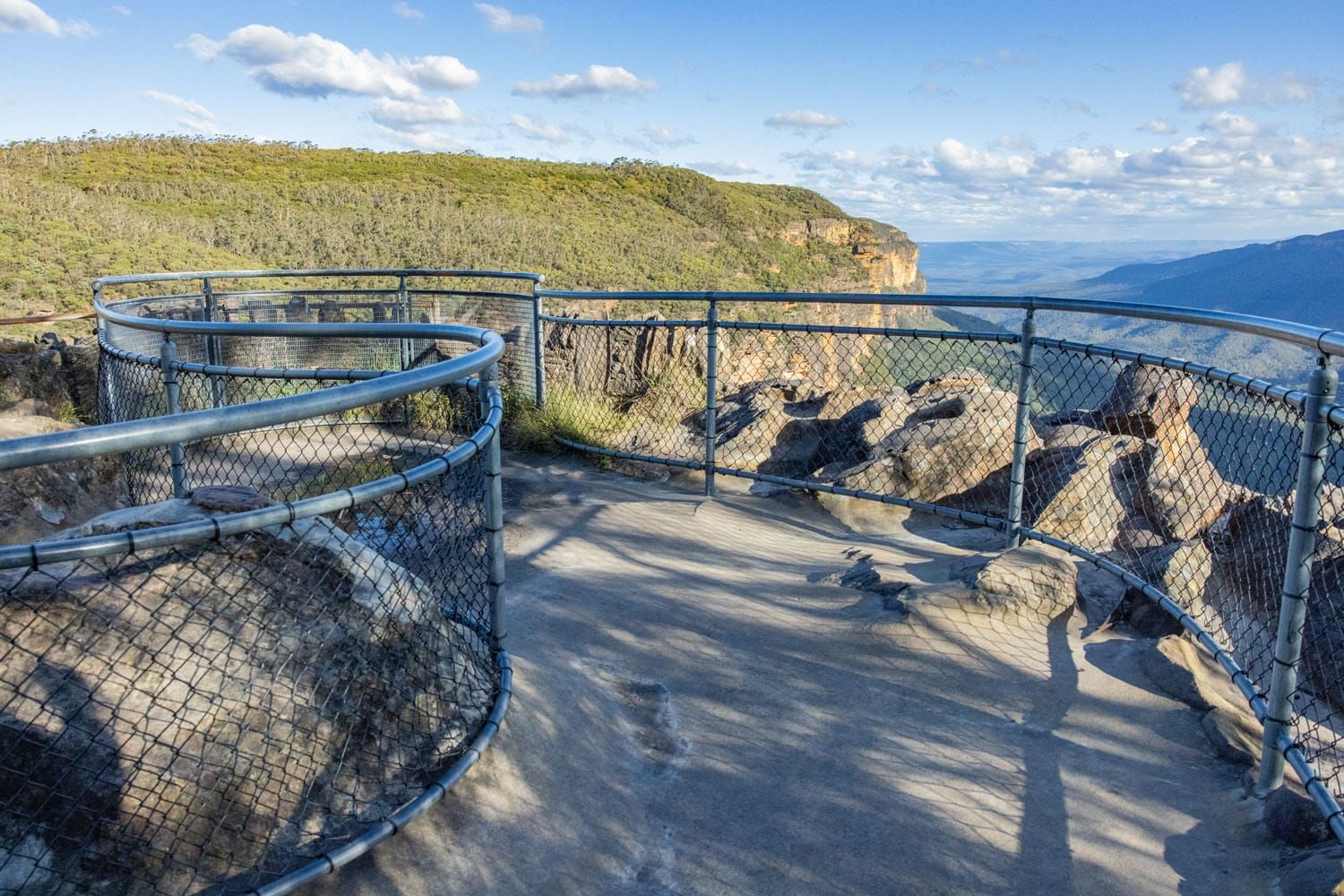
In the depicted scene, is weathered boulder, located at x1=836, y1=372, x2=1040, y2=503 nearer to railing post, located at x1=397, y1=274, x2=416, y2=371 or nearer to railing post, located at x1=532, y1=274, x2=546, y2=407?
railing post, located at x1=532, y1=274, x2=546, y2=407

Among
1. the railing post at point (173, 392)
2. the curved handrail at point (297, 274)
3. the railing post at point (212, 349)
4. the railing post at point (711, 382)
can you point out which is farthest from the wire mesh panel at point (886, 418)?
the railing post at point (212, 349)

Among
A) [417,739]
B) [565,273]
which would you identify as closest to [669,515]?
[417,739]

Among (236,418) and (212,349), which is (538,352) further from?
(236,418)

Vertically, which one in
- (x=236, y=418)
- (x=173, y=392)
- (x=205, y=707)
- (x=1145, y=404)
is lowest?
(x=205, y=707)

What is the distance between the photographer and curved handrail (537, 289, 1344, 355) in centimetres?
320

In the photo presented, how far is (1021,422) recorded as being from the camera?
5582 mm

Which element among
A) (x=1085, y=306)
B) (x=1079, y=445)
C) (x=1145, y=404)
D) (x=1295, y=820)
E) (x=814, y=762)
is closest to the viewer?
(x=1295, y=820)

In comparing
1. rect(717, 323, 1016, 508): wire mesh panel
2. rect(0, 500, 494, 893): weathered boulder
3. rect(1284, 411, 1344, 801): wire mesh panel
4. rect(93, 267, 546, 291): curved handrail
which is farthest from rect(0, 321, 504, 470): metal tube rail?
rect(93, 267, 546, 291): curved handrail

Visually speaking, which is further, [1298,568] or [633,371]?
[633,371]

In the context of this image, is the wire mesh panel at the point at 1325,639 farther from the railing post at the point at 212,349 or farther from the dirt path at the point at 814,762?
the railing post at the point at 212,349

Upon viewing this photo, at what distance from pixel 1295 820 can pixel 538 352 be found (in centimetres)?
711

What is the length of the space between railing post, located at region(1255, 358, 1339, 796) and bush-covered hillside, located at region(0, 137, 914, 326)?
25.1m

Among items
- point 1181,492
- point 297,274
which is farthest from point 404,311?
point 1181,492

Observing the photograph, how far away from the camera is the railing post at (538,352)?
28.7 ft
